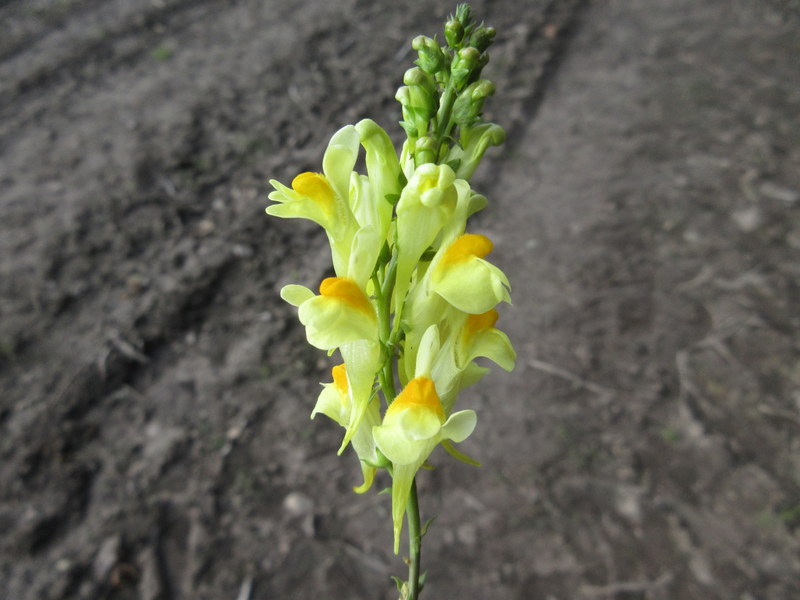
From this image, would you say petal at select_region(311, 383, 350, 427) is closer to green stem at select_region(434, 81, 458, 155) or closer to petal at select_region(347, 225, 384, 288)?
petal at select_region(347, 225, 384, 288)

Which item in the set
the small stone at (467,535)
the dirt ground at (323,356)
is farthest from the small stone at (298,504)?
the small stone at (467,535)

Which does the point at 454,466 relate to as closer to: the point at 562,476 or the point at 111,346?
the point at 562,476

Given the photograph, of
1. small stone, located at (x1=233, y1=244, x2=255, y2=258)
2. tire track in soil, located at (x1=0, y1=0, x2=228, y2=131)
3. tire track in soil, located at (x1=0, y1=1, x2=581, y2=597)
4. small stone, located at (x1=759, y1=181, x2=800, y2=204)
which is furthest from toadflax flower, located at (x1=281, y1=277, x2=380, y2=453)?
tire track in soil, located at (x1=0, y1=0, x2=228, y2=131)

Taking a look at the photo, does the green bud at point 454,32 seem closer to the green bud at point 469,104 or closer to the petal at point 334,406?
the green bud at point 469,104

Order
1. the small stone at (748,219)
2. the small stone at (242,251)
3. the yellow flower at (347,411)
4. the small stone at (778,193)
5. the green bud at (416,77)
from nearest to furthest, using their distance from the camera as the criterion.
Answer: the green bud at (416,77) → the yellow flower at (347,411) → the small stone at (242,251) → the small stone at (748,219) → the small stone at (778,193)

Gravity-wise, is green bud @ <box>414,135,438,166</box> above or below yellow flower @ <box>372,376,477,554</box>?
above

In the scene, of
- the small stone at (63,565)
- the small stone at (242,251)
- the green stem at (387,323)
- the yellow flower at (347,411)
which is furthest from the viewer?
the small stone at (242,251)

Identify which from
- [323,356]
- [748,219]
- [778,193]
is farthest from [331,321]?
[778,193]
